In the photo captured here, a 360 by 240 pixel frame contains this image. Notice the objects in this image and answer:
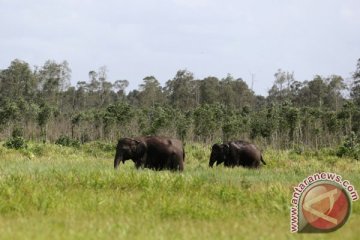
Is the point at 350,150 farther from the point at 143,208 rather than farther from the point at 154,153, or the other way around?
the point at 143,208

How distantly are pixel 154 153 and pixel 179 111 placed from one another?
1387 inches

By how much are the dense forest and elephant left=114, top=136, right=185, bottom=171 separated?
1944 centimetres

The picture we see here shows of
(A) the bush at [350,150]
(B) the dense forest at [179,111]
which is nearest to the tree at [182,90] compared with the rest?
(B) the dense forest at [179,111]

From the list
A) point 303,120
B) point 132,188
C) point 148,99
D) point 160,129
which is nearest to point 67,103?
point 148,99

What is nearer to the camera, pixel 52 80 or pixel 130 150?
pixel 130 150

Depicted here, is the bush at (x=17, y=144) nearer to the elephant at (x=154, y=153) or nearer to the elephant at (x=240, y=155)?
the elephant at (x=154, y=153)

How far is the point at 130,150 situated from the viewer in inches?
703

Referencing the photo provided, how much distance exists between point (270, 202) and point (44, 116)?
4146 centimetres

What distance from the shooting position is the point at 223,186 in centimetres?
1134

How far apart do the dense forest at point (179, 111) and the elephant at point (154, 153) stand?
63.8 feet

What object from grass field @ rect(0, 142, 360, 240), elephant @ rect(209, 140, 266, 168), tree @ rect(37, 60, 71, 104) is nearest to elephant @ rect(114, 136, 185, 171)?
elephant @ rect(209, 140, 266, 168)

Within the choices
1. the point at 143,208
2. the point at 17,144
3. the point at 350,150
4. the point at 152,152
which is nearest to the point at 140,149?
the point at 152,152

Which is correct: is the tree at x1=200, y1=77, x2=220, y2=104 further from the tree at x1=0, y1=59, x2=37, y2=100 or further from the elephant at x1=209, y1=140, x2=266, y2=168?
the elephant at x1=209, y1=140, x2=266, y2=168

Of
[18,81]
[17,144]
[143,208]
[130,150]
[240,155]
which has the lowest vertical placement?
[143,208]
